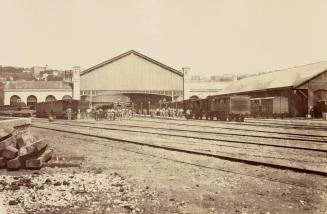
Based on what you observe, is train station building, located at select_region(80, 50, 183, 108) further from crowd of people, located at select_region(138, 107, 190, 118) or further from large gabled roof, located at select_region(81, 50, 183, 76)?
crowd of people, located at select_region(138, 107, 190, 118)

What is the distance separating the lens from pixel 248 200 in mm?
5887

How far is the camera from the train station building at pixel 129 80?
1999 inches

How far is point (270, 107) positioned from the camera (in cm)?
3759

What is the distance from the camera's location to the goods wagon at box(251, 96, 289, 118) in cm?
3547

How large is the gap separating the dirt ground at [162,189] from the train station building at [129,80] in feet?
136

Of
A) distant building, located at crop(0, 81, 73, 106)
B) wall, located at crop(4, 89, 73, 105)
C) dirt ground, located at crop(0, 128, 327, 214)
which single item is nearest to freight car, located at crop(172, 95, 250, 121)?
dirt ground, located at crop(0, 128, 327, 214)

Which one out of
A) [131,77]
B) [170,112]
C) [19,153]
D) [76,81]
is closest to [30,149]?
[19,153]

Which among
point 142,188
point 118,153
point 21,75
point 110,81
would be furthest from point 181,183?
point 21,75

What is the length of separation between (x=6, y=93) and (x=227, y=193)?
179ft

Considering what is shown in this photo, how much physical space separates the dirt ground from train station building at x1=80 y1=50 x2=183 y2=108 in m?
41.5

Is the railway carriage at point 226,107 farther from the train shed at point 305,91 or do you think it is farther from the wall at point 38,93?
the wall at point 38,93

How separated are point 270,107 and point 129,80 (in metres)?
20.5

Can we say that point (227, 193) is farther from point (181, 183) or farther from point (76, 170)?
point (76, 170)

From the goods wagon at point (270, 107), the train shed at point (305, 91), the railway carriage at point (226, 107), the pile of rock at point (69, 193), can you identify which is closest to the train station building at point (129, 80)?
the goods wagon at point (270, 107)
